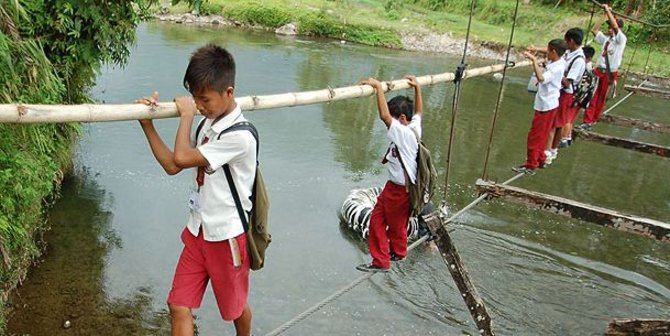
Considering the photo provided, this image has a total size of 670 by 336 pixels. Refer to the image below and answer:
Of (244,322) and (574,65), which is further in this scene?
(574,65)

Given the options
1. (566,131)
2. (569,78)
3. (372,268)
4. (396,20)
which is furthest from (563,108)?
(396,20)

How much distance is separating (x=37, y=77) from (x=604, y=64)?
6.91 m

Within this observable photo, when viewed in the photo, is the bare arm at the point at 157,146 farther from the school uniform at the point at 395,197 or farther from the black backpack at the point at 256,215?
the school uniform at the point at 395,197

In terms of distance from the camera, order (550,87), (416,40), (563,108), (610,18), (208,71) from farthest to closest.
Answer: (416,40) → (610,18) → (563,108) → (550,87) → (208,71)

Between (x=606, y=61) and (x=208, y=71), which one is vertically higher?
(x=208, y=71)

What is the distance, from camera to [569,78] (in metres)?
5.91

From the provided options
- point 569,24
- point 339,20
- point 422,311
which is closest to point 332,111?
point 422,311

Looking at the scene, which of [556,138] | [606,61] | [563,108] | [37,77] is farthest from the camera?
[606,61]

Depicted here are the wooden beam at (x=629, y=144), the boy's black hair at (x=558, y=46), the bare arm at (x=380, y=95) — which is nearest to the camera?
the bare arm at (x=380, y=95)

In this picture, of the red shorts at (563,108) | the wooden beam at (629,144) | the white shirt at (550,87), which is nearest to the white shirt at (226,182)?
the white shirt at (550,87)

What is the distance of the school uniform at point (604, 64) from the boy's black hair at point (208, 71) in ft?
21.2

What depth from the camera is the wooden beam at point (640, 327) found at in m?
3.62

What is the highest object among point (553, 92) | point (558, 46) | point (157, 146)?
point (558, 46)

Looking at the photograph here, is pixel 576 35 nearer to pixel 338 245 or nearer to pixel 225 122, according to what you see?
pixel 338 245
